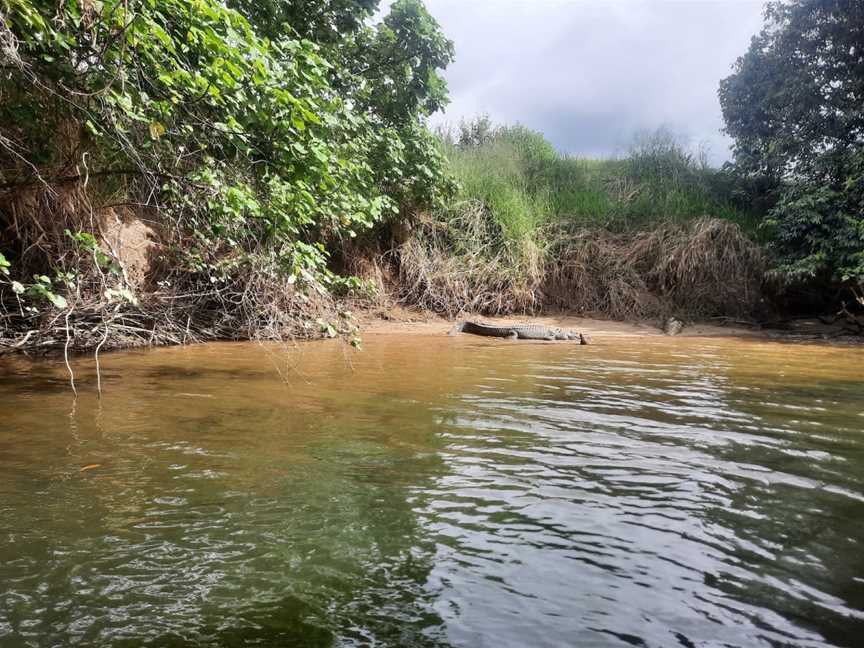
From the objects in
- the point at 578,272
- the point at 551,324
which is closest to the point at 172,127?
the point at 551,324

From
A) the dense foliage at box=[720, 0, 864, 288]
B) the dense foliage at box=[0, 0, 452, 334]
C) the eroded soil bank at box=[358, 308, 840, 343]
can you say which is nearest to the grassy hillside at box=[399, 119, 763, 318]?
the eroded soil bank at box=[358, 308, 840, 343]

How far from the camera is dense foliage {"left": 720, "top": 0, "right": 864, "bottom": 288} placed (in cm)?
1180

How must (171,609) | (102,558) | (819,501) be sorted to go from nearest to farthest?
(171,609)
(102,558)
(819,501)

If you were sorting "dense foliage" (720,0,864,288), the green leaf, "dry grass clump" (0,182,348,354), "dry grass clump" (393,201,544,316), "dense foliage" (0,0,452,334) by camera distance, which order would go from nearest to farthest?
"dense foliage" (0,0,452,334) → the green leaf → "dry grass clump" (0,182,348,354) → "dense foliage" (720,0,864,288) → "dry grass clump" (393,201,544,316)

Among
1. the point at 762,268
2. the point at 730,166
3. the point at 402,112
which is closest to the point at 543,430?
the point at 402,112

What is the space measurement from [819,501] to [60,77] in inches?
219

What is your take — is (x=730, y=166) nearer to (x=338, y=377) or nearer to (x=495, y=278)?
(x=495, y=278)

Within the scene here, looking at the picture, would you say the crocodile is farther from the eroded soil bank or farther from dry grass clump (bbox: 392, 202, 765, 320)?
dry grass clump (bbox: 392, 202, 765, 320)

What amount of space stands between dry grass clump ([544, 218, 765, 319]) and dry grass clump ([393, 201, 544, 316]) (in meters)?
→ 0.78

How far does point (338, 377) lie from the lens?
5.52 meters

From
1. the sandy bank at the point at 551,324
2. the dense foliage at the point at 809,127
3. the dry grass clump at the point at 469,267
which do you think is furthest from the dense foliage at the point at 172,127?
the dense foliage at the point at 809,127

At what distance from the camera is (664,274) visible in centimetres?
1317

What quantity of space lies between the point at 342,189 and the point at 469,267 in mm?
7071

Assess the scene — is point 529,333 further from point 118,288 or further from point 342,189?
point 118,288
